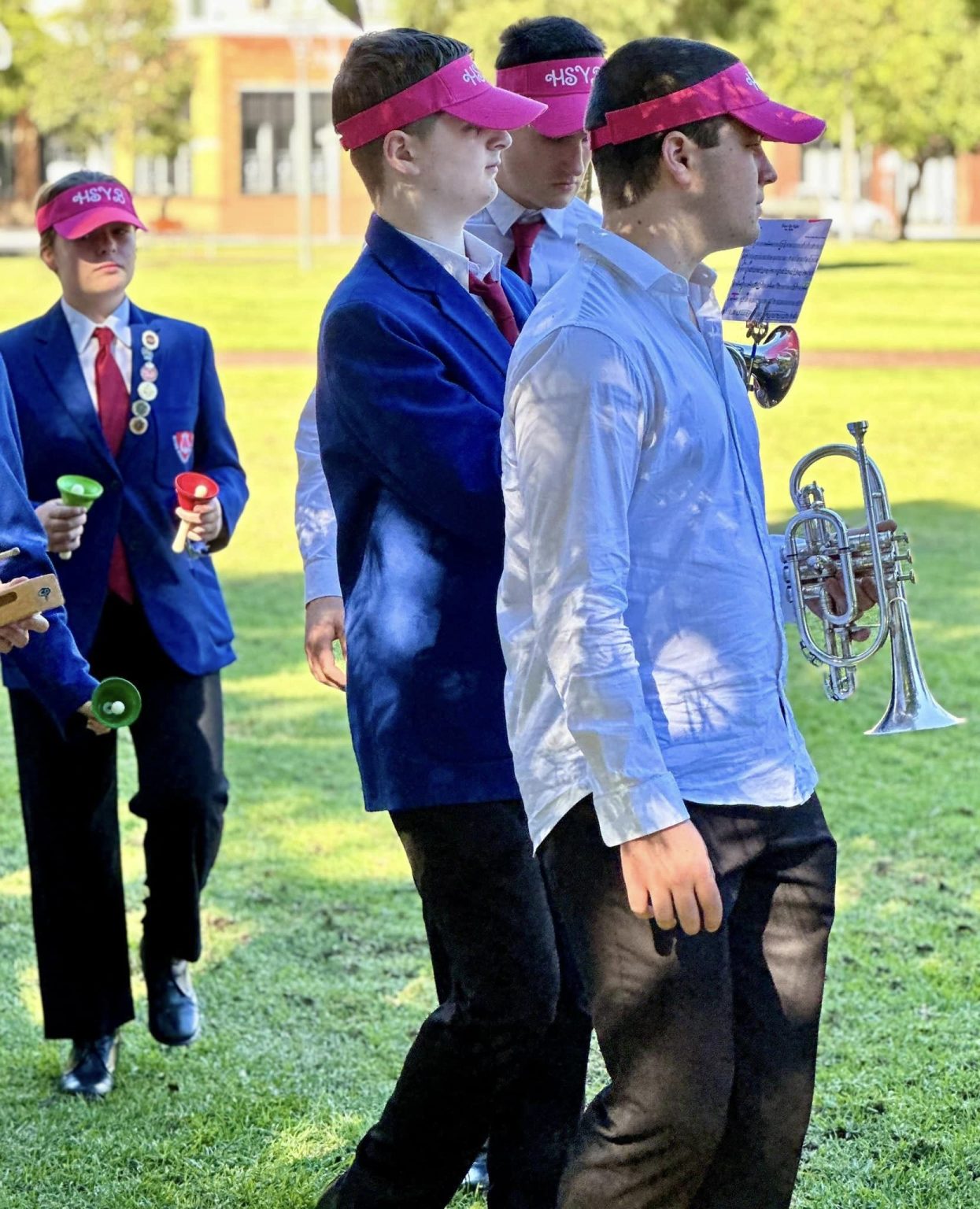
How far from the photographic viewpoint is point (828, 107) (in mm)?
50250

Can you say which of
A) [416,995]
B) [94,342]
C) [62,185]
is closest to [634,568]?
[94,342]

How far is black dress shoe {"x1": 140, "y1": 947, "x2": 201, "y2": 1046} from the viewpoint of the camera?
4.90 m

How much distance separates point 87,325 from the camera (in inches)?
188

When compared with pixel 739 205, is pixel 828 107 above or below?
above

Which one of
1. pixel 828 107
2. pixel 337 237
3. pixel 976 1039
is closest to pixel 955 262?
pixel 828 107

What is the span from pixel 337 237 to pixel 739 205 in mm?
62749

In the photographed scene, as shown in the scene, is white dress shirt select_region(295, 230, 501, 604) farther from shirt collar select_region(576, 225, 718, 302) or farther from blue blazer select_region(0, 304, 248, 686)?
shirt collar select_region(576, 225, 718, 302)

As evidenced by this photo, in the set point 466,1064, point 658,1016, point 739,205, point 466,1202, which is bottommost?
point 466,1202

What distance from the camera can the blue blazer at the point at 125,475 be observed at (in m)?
4.63

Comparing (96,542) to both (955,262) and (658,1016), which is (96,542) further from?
(955,262)

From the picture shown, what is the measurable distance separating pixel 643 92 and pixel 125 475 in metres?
2.31

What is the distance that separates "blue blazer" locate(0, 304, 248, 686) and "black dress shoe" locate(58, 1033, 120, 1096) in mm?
938

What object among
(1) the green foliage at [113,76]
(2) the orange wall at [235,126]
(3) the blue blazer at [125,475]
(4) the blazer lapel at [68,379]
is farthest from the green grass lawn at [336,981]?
(2) the orange wall at [235,126]

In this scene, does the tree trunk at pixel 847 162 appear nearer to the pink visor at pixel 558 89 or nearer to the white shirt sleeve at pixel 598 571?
the pink visor at pixel 558 89
